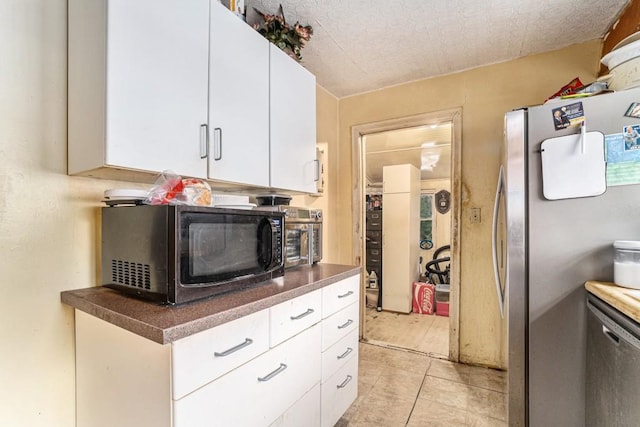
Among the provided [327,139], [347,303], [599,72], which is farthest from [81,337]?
[599,72]

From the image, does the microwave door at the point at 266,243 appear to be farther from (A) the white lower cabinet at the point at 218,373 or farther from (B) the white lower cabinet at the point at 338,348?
(B) the white lower cabinet at the point at 338,348

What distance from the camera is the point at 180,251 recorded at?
2.91 feet

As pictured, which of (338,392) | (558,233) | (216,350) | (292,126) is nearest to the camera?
(216,350)

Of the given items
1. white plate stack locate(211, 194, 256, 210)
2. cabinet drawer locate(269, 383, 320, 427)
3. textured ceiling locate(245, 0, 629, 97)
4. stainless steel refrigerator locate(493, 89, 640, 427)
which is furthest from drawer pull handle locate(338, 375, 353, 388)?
textured ceiling locate(245, 0, 629, 97)

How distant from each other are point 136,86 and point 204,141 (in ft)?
0.97

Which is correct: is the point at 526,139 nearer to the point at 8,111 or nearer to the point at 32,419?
the point at 8,111

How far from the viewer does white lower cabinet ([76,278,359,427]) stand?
0.78m

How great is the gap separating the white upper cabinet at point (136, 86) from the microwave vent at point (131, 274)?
33cm

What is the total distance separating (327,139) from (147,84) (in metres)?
1.83

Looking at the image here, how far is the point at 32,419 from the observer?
984 mm

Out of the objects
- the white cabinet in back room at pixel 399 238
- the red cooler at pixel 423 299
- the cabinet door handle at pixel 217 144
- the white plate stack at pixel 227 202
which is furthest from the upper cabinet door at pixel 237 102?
the red cooler at pixel 423 299

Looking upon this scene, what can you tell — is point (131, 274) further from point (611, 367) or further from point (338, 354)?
point (611, 367)

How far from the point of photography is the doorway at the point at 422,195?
2344mm

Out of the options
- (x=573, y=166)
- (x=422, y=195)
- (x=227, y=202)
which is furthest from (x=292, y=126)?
(x=422, y=195)
